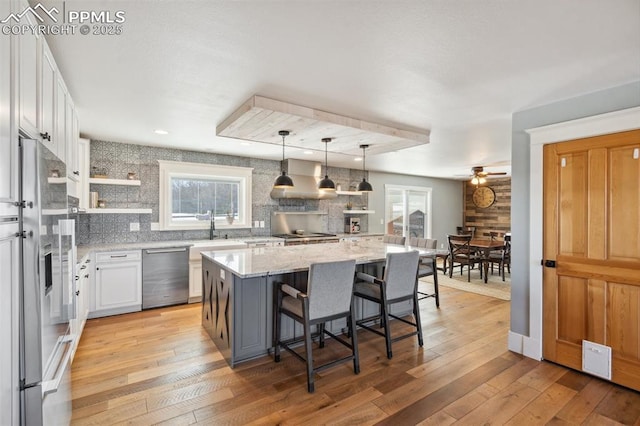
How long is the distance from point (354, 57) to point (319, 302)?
70.6 inches

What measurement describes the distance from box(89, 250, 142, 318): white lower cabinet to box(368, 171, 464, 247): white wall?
5012mm

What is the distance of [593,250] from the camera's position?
2.55 metres

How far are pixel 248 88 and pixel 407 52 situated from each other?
4.10ft

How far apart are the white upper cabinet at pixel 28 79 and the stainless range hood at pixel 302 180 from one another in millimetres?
4014

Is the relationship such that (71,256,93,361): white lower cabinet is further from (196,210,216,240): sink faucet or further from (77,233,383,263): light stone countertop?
(196,210,216,240): sink faucet

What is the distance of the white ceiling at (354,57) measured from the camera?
155 cm

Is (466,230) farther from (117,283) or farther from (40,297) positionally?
(40,297)

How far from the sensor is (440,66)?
6.88 ft

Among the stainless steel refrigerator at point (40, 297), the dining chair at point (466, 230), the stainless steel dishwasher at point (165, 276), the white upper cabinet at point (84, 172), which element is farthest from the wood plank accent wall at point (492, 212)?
the stainless steel refrigerator at point (40, 297)

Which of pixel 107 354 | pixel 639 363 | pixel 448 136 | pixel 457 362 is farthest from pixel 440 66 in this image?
pixel 107 354

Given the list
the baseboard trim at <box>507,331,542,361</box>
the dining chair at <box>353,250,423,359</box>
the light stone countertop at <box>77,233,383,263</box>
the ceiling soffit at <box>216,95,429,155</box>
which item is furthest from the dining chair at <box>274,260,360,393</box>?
the light stone countertop at <box>77,233,383,263</box>

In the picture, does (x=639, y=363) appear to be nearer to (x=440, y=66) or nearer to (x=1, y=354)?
(x=440, y=66)

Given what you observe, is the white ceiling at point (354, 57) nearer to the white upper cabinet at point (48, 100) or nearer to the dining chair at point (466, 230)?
the white upper cabinet at point (48, 100)

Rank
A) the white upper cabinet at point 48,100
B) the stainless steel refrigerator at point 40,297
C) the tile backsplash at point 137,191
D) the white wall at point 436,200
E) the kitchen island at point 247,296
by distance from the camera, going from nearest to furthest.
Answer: the stainless steel refrigerator at point 40,297 < the white upper cabinet at point 48,100 < the kitchen island at point 247,296 < the tile backsplash at point 137,191 < the white wall at point 436,200
